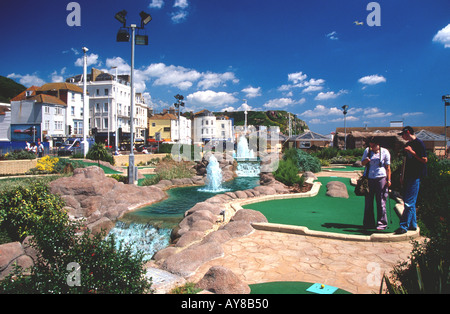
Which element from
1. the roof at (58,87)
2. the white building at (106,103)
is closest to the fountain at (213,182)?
the white building at (106,103)

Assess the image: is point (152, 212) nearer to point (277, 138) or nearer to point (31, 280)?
point (31, 280)

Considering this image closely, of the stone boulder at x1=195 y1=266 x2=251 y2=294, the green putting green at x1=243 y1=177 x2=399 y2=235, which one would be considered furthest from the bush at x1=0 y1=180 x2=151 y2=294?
the green putting green at x1=243 y1=177 x2=399 y2=235

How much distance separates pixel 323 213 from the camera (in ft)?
31.3

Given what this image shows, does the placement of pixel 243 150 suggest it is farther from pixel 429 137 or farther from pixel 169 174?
pixel 429 137

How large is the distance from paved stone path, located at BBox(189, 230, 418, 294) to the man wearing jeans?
2.13 feet

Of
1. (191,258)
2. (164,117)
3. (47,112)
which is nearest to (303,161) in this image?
(191,258)

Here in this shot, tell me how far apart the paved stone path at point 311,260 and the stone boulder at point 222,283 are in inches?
19.9

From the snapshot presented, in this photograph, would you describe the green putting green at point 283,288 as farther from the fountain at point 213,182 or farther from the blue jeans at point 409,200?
the fountain at point 213,182

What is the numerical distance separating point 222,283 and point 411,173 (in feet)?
16.3

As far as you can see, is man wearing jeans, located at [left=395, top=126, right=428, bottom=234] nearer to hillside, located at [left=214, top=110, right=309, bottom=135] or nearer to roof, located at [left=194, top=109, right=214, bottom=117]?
roof, located at [left=194, top=109, right=214, bottom=117]

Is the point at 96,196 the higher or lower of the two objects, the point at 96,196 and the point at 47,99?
the lower

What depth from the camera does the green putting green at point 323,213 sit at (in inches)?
310

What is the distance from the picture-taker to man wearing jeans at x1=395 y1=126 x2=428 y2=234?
6.62 metres

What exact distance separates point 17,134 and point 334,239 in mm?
48402
